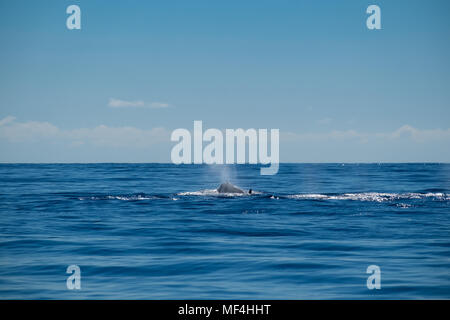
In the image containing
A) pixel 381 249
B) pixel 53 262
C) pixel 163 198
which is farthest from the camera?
pixel 163 198

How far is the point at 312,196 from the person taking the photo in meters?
37.4

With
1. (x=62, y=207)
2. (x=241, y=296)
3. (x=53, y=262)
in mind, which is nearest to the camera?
(x=241, y=296)

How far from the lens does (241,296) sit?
1253 cm

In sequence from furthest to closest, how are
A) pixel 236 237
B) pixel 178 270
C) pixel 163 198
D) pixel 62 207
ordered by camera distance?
pixel 163 198, pixel 62 207, pixel 236 237, pixel 178 270

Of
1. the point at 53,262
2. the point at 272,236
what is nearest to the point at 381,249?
the point at 272,236

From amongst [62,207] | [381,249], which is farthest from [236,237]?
[62,207]

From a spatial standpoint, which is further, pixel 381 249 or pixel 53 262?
pixel 381 249
